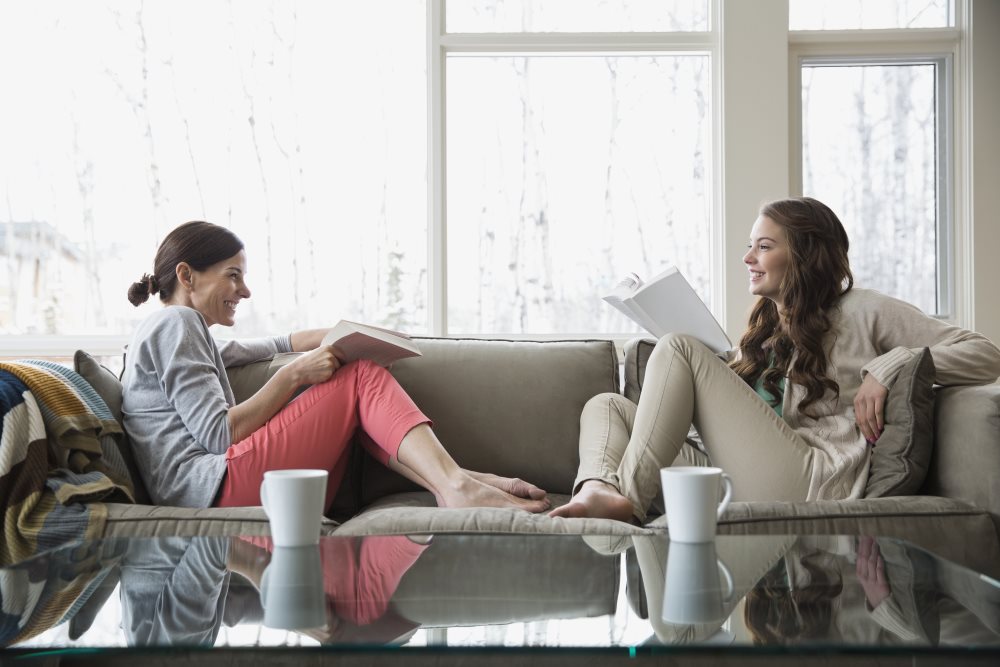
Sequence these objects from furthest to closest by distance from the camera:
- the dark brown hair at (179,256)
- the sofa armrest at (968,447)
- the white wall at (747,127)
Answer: the white wall at (747,127)
the dark brown hair at (179,256)
the sofa armrest at (968,447)

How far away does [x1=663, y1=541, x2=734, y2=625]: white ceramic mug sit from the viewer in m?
0.93

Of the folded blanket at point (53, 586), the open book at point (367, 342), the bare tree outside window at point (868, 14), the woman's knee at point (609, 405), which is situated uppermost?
the bare tree outside window at point (868, 14)

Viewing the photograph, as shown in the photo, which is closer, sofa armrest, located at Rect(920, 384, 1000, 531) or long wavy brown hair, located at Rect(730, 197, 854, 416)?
sofa armrest, located at Rect(920, 384, 1000, 531)

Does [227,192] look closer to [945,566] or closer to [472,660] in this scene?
[472,660]

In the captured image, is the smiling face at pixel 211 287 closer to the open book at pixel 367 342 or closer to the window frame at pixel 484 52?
the open book at pixel 367 342

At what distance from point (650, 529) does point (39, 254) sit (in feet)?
9.41

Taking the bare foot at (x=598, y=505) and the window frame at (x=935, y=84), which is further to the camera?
the window frame at (x=935, y=84)

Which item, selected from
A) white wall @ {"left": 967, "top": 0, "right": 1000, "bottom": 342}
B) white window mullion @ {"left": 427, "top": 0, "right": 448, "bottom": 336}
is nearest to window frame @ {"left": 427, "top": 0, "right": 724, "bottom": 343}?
white window mullion @ {"left": 427, "top": 0, "right": 448, "bottom": 336}

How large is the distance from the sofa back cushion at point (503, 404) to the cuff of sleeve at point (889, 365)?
2.28 feet

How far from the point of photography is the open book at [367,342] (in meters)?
2.01

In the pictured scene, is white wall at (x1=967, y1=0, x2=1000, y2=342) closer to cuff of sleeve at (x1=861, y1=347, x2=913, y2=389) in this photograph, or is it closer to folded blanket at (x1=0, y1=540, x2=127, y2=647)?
cuff of sleeve at (x1=861, y1=347, x2=913, y2=389)

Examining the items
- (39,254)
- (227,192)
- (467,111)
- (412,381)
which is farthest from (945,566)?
(39,254)

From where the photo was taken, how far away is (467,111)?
11.7 ft

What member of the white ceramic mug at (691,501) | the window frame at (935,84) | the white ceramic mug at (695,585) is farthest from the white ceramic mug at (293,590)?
the window frame at (935,84)
